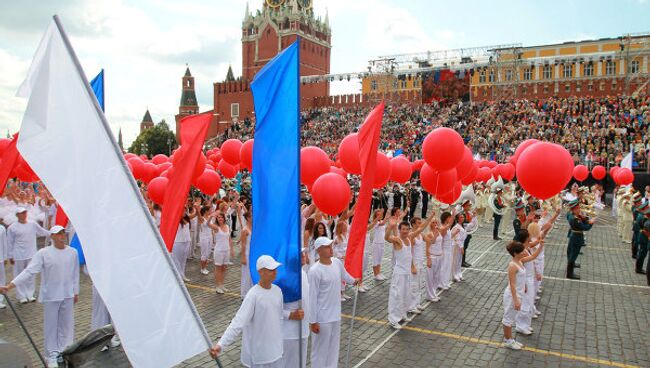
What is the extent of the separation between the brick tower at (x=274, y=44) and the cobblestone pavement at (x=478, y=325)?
215 feet

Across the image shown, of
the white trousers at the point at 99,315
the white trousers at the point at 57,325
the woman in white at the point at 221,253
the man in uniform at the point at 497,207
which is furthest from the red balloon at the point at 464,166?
the white trousers at the point at 57,325

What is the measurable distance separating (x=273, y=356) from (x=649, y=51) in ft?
196

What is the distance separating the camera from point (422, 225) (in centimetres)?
881

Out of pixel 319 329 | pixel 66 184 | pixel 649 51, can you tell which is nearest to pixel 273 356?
pixel 319 329

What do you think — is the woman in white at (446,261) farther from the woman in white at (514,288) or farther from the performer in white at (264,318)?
the performer in white at (264,318)

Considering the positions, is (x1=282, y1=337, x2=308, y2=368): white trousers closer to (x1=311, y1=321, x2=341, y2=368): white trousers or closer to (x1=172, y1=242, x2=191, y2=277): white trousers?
(x1=311, y1=321, x2=341, y2=368): white trousers

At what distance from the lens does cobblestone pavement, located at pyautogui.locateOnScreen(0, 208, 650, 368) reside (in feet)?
22.8

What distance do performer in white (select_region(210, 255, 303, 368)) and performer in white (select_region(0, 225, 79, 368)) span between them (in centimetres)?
321

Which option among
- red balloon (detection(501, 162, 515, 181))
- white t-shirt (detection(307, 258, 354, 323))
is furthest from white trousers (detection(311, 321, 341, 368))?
red balloon (detection(501, 162, 515, 181))

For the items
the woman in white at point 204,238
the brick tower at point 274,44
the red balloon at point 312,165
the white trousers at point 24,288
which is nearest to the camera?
the white trousers at point 24,288

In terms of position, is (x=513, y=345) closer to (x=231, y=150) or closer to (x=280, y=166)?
(x=280, y=166)

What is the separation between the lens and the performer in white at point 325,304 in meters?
5.78

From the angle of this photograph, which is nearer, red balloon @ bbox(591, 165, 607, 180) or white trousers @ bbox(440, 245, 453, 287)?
white trousers @ bbox(440, 245, 453, 287)

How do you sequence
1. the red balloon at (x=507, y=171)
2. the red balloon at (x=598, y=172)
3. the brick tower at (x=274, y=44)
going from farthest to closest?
the brick tower at (x=274, y=44) < the red balloon at (x=598, y=172) < the red balloon at (x=507, y=171)
